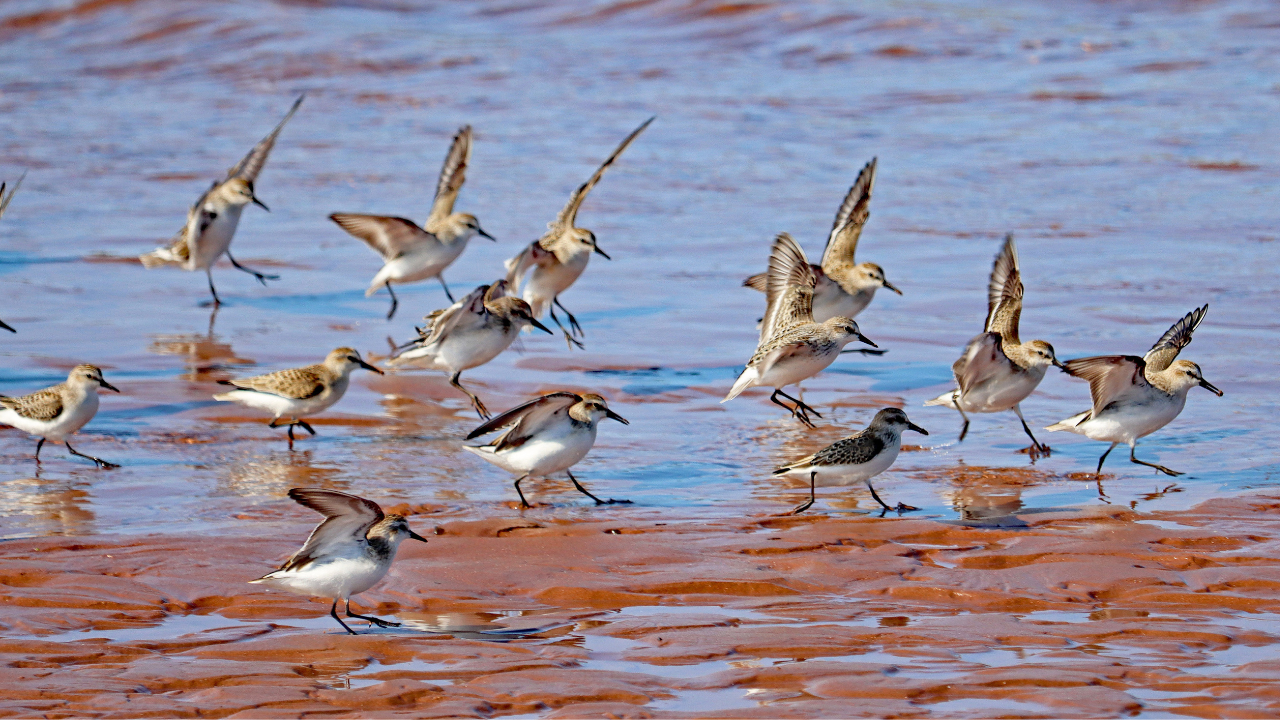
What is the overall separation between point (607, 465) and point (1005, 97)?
56.1ft

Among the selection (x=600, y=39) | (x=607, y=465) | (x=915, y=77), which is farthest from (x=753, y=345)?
(x=600, y=39)

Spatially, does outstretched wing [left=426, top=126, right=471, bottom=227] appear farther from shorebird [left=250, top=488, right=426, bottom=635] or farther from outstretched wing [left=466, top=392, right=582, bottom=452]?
shorebird [left=250, top=488, right=426, bottom=635]

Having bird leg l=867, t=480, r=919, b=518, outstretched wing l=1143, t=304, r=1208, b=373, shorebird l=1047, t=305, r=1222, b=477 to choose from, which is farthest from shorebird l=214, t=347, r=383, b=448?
outstretched wing l=1143, t=304, r=1208, b=373

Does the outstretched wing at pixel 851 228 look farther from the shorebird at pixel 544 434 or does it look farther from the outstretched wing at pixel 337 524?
the outstretched wing at pixel 337 524

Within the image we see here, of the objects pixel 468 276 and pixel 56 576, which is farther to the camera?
pixel 468 276

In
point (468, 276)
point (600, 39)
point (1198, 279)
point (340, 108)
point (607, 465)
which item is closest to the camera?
point (607, 465)

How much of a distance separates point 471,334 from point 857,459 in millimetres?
3345

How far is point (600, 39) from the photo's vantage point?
32.8m

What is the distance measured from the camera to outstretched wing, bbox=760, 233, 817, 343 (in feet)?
34.9

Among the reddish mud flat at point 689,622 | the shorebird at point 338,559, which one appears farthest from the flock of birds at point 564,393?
the reddish mud flat at point 689,622

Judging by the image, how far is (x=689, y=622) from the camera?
20.1 feet

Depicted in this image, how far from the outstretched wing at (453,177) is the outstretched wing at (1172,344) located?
6.75m

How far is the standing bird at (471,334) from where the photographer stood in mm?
9938

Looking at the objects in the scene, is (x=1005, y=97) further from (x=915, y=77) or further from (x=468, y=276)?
(x=468, y=276)
